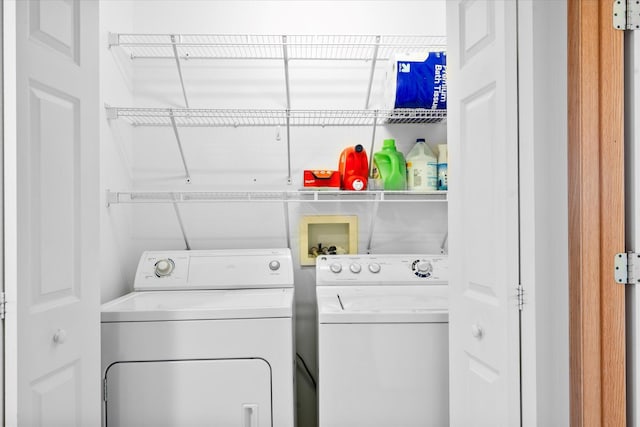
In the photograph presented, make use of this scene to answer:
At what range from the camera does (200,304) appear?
1910 millimetres

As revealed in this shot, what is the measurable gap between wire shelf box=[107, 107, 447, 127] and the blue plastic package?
0.05 meters

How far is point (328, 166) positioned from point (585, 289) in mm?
1686

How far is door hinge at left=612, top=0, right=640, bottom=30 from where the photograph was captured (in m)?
1.14

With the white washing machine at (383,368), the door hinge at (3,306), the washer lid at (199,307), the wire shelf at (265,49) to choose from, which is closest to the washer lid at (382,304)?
the white washing machine at (383,368)

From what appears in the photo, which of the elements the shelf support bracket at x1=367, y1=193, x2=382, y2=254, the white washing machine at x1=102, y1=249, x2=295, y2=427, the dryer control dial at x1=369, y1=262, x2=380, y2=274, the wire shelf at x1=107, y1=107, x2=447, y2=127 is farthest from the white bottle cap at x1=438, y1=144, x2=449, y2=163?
the white washing machine at x1=102, y1=249, x2=295, y2=427

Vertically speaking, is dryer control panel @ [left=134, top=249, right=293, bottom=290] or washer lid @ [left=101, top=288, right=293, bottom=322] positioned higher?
dryer control panel @ [left=134, top=249, right=293, bottom=290]

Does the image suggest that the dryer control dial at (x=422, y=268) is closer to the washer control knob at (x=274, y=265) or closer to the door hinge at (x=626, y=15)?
A: the washer control knob at (x=274, y=265)

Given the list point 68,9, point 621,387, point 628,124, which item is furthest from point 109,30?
point 621,387

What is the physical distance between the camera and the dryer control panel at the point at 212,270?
7.56ft

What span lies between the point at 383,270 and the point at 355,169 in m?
0.57

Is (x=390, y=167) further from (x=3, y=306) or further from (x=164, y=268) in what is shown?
(x=3, y=306)

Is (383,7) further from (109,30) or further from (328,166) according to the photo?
(109,30)

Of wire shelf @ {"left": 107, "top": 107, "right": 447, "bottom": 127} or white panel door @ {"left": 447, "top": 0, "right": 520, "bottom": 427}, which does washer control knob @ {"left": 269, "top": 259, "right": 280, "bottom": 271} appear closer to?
wire shelf @ {"left": 107, "top": 107, "right": 447, "bottom": 127}

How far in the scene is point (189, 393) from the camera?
1.76m
